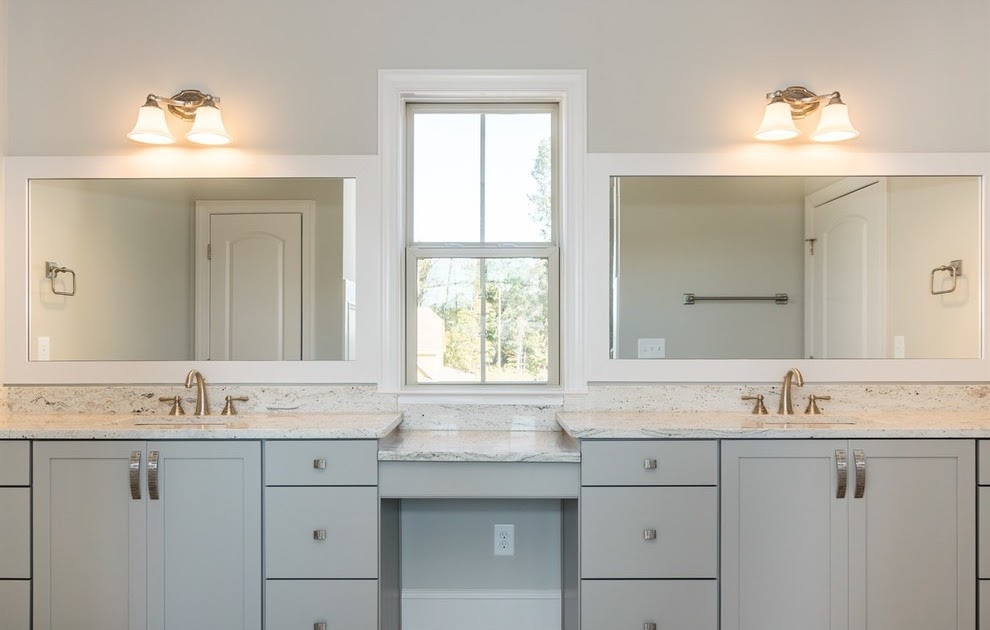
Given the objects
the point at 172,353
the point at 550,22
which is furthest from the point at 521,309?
the point at 172,353

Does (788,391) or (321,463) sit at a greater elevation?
(788,391)

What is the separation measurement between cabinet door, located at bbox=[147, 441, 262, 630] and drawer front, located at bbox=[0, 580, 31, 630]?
0.38 m

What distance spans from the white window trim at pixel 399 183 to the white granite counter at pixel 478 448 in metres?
0.21

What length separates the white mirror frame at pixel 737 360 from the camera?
2.34 meters

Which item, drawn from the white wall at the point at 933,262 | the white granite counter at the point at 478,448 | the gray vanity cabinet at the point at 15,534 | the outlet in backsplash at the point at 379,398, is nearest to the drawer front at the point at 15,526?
the gray vanity cabinet at the point at 15,534

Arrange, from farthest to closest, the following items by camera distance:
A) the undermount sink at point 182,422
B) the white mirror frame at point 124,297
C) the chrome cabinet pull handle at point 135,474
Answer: the white mirror frame at point 124,297 → the undermount sink at point 182,422 → the chrome cabinet pull handle at point 135,474

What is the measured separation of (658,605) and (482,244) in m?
1.39

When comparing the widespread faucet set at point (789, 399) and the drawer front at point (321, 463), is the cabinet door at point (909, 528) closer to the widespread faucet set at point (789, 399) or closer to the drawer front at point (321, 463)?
the widespread faucet set at point (789, 399)

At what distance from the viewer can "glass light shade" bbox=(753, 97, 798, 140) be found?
224cm

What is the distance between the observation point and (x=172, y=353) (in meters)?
2.33

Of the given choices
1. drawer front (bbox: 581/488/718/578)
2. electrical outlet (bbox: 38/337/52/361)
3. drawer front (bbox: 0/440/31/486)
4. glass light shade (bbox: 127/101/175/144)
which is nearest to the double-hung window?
drawer front (bbox: 581/488/718/578)

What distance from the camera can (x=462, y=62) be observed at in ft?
7.68

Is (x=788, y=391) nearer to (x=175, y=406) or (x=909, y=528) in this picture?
(x=909, y=528)

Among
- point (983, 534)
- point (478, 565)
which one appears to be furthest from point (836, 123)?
point (478, 565)
